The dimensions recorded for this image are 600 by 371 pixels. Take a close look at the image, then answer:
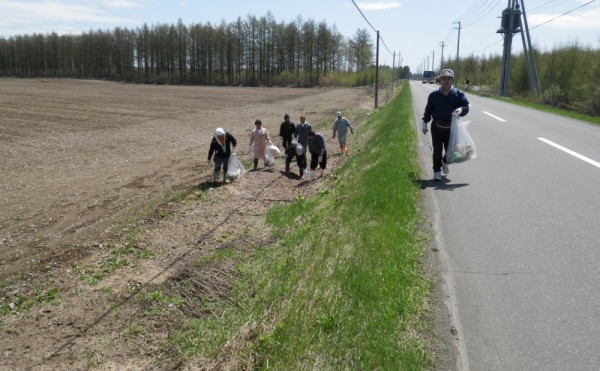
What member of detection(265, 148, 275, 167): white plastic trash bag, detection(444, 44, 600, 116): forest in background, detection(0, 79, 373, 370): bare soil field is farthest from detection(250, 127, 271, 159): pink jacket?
detection(444, 44, 600, 116): forest in background

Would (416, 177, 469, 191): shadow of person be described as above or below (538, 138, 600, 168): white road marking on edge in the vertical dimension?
below

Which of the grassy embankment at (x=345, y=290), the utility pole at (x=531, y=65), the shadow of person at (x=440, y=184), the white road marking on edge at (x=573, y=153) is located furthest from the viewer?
the utility pole at (x=531, y=65)

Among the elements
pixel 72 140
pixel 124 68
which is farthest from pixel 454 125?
pixel 124 68

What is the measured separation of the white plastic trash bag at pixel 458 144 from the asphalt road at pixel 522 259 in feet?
1.24

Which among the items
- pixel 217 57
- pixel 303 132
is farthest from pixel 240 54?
pixel 303 132

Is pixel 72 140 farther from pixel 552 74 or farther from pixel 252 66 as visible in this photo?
pixel 252 66

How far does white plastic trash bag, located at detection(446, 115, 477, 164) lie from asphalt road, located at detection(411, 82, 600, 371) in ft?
1.24

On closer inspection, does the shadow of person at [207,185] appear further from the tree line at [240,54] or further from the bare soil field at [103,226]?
the tree line at [240,54]

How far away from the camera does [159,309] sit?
5.86 meters

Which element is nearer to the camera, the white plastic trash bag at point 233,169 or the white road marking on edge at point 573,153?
the white road marking on edge at point 573,153

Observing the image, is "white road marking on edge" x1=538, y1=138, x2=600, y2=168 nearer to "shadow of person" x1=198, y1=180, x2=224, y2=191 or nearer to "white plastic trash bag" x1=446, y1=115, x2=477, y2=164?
"white plastic trash bag" x1=446, y1=115, x2=477, y2=164

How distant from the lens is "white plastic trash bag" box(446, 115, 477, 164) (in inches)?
339

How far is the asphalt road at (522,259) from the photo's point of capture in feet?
10.9

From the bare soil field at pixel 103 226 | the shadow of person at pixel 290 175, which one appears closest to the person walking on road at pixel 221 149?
the bare soil field at pixel 103 226
